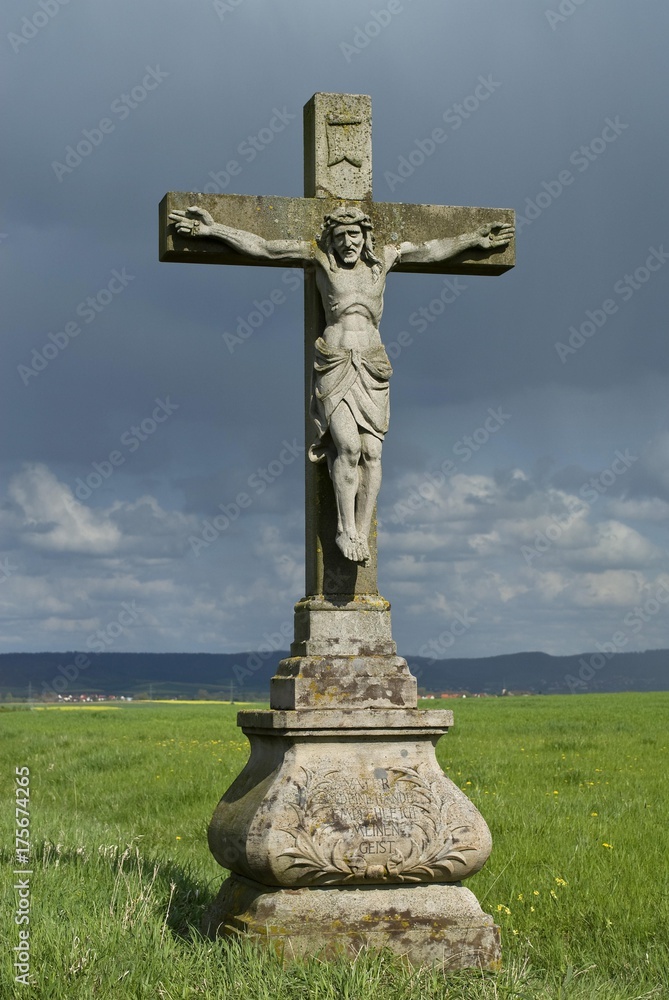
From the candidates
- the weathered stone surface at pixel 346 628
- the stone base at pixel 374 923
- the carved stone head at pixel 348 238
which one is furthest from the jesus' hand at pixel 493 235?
the stone base at pixel 374 923

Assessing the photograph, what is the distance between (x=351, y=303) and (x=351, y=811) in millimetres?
2937

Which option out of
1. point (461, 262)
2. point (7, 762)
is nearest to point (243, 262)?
point (461, 262)

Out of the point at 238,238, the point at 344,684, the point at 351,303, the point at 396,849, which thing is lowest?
the point at 396,849

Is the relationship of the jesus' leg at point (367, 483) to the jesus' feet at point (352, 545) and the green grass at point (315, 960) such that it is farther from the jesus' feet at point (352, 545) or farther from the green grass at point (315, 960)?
the green grass at point (315, 960)

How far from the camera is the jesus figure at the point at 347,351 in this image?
280 inches

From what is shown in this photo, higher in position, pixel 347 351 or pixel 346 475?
pixel 347 351

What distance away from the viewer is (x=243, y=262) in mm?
7547

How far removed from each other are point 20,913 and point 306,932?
1.53 m

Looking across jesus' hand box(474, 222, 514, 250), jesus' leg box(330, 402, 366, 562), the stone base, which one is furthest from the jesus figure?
the stone base

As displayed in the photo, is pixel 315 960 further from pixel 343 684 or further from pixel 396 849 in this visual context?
pixel 343 684

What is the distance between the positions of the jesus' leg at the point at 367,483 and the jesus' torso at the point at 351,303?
0.57 meters

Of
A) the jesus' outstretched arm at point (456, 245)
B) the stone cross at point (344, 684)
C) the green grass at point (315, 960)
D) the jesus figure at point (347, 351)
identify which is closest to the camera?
the green grass at point (315, 960)

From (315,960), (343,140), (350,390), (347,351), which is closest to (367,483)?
(350,390)

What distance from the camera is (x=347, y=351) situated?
7195 mm
